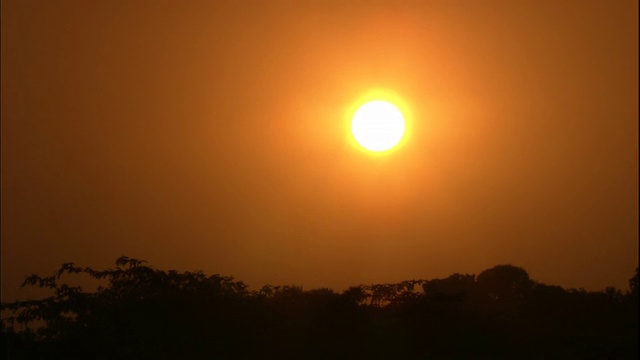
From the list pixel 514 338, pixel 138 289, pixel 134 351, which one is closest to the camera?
pixel 134 351

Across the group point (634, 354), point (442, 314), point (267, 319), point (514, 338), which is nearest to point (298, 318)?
point (267, 319)

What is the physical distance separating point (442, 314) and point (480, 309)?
15.7 ft

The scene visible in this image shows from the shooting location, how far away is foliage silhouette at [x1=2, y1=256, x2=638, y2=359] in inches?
778

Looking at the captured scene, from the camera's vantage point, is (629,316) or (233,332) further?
(629,316)

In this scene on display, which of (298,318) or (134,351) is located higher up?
(298,318)

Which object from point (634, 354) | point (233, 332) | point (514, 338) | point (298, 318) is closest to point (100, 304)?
point (233, 332)

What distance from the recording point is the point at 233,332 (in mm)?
20453

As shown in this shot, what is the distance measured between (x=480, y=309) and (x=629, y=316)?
13.9ft

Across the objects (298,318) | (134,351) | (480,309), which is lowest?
(134,351)

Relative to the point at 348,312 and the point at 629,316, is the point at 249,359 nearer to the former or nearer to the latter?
the point at 348,312

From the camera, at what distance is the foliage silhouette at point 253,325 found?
19.8 m

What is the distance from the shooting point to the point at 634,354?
79.5 ft

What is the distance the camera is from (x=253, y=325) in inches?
816

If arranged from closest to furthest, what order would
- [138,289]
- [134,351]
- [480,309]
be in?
[134,351]
[138,289]
[480,309]
